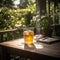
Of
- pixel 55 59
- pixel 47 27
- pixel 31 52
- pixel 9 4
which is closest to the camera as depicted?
pixel 55 59

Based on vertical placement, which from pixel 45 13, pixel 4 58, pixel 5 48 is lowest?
pixel 4 58

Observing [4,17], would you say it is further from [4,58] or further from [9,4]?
[4,58]

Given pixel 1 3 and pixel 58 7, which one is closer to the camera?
pixel 58 7

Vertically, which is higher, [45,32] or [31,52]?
[45,32]

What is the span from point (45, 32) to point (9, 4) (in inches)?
166

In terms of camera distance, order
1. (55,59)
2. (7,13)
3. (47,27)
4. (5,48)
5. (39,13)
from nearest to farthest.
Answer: (55,59) → (5,48) → (47,27) → (39,13) → (7,13)

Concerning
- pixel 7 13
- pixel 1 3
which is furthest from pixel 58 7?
pixel 1 3

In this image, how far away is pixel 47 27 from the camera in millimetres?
1886

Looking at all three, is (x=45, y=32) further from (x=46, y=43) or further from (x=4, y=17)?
(x=4, y=17)

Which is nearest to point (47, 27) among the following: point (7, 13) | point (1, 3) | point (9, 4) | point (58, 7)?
point (58, 7)

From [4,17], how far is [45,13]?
7.39 feet

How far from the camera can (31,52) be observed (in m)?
1.33

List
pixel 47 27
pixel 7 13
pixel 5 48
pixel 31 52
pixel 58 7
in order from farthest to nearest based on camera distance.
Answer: pixel 7 13
pixel 58 7
pixel 47 27
pixel 5 48
pixel 31 52

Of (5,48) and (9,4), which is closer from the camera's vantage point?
(5,48)
